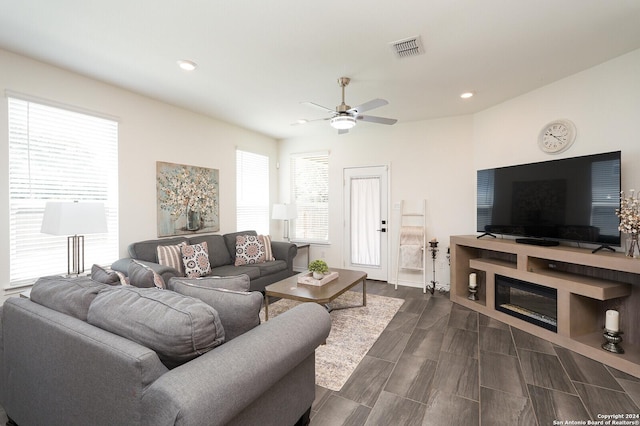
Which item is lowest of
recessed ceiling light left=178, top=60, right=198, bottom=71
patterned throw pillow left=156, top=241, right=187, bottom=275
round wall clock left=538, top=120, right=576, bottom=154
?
patterned throw pillow left=156, top=241, right=187, bottom=275

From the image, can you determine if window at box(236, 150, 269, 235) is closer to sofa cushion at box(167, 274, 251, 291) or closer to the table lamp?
the table lamp

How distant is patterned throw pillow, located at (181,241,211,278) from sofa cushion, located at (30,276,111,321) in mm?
Result: 1849

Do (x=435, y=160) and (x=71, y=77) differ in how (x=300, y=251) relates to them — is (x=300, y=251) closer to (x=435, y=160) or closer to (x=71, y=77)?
(x=435, y=160)

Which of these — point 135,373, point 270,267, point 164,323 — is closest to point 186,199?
point 270,267

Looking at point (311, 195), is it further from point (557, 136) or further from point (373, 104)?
point (557, 136)

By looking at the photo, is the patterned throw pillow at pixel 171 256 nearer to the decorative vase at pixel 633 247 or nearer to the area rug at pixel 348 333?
the area rug at pixel 348 333

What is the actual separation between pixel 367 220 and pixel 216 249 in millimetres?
2592

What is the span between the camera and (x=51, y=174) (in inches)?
111

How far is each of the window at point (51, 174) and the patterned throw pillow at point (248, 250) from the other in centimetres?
155

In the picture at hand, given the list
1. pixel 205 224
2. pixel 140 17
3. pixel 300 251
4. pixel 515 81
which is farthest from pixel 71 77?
pixel 515 81

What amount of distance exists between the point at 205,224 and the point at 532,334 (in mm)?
4321

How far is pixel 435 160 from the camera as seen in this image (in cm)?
461

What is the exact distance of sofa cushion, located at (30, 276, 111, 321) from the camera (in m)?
1.43

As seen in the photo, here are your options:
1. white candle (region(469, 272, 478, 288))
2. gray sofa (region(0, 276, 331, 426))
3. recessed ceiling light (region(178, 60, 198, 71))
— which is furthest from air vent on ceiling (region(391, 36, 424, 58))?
white candle (region(469, 272, 478, 288))
